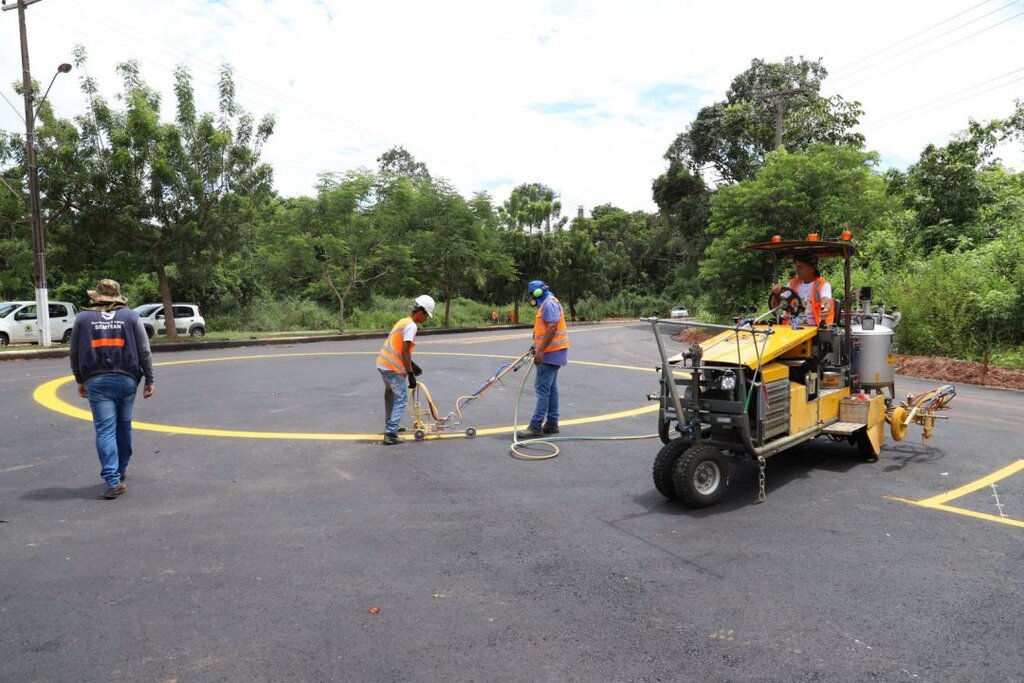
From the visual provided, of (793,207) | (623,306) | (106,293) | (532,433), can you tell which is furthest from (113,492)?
(623,306)

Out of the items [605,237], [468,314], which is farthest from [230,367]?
[605,237]

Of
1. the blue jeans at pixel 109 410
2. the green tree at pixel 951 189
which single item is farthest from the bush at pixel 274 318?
the blue jeans at pixel 109 410

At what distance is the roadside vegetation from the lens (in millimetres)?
18516

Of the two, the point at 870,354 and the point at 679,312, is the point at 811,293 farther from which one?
the point at 679,312

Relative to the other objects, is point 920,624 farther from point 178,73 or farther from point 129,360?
point 178,73

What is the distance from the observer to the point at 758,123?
35750 millimetres

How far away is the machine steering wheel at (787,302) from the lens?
6645 millimetres

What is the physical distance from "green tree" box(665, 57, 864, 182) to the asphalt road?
98.4ft

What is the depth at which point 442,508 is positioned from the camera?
536 cm

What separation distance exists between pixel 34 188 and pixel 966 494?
869 inches

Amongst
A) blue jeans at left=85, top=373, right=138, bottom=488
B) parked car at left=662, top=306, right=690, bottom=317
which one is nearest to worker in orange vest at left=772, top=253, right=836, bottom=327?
blue jeans at left=85, top=373, right=138, bottom=488

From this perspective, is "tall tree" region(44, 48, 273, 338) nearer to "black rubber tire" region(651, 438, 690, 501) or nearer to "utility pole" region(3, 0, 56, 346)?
"utility pole" region(3, 0, 56, 346)

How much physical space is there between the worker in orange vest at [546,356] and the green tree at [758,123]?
28.0m

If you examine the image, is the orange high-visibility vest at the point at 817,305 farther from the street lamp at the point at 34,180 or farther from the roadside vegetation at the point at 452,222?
the street lamp at the point at 34,180
